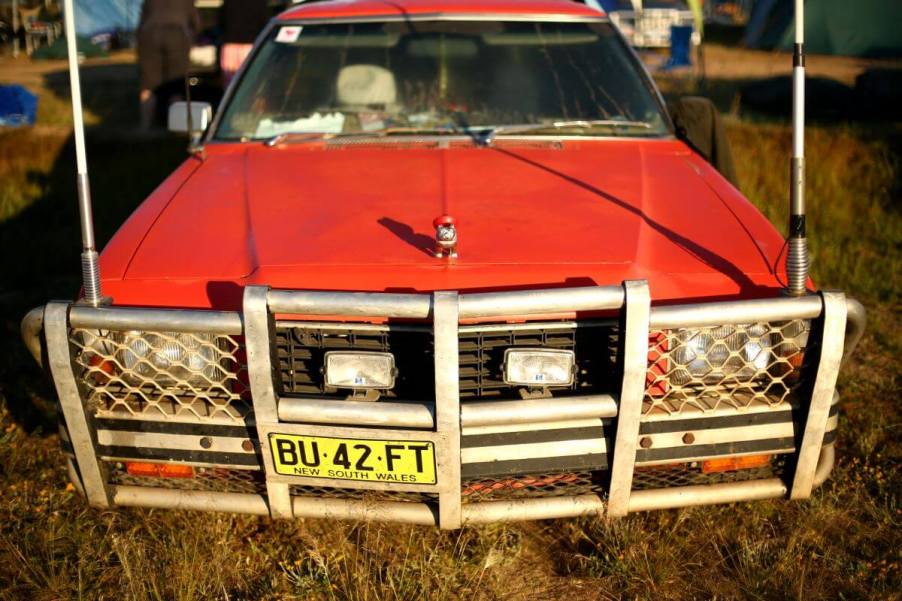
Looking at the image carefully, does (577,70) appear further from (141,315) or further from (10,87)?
(10,87)

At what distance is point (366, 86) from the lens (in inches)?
168

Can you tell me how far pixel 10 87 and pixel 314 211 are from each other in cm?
697

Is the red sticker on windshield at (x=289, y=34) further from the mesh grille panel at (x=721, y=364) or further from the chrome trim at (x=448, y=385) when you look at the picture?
the mesh grille panel at (x=721, y=364)

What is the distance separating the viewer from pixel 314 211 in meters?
3.26

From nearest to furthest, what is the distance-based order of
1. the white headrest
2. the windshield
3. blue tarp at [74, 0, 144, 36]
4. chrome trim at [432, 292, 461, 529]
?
chrome trim at [432, 292, 461, 529]
the windshield
the white headrest
blue tarp at [74, 0, 144, 36]

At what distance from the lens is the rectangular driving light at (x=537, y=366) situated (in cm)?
263

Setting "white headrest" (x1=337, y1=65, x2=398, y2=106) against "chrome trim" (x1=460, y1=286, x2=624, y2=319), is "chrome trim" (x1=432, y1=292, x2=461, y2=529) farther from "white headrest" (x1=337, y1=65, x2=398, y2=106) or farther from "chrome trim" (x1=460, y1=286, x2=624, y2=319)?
"white headrest" (x1=337, y1=65, x2=398, y2=106)

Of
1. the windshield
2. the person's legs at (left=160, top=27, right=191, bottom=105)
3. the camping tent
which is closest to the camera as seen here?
the windshield

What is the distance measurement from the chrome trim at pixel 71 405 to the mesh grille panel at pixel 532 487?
115 centimetres

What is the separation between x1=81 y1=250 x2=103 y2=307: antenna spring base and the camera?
8.98ft

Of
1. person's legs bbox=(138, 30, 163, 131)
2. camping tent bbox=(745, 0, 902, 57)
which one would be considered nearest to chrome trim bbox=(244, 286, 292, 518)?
person's legs bbox=(138, 30, 163, 131)

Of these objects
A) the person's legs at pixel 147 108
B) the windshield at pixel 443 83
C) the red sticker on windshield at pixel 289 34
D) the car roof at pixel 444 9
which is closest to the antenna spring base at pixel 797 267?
the windshield at pixel 443 83

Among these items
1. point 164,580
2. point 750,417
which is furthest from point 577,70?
point 164,580

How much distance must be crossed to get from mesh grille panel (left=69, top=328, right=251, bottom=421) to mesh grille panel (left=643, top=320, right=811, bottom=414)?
48.4 inches
